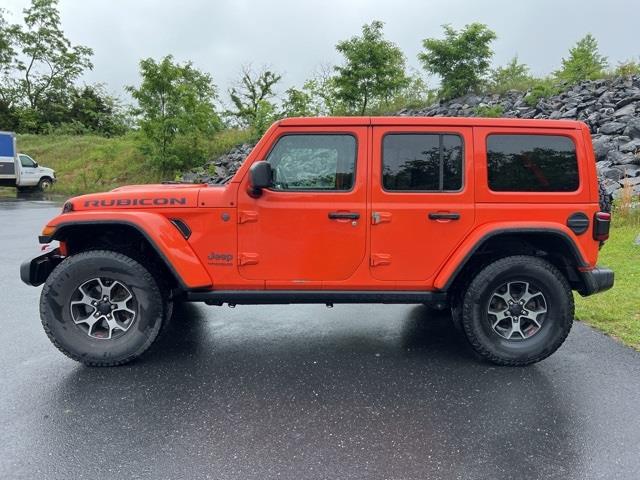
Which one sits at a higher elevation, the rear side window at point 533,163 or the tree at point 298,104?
the tree at point 298,104

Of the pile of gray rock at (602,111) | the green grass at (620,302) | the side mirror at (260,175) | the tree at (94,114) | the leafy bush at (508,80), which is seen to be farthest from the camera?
the tree at (94,114)

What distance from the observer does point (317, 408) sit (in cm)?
311

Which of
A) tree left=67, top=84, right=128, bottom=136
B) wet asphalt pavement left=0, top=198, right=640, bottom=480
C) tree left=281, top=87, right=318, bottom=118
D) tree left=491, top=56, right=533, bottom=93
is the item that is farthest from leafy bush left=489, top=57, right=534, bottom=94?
tree left=67, top=84, right=128, bottom=136

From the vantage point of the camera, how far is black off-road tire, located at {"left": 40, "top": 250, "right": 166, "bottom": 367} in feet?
12.0

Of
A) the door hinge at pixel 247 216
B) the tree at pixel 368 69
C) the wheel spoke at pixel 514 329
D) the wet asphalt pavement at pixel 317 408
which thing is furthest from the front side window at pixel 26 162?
the wheel spoke at pixel 514 329

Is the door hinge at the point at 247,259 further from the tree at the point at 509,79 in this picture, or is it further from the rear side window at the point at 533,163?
the tree at the point at 509,79

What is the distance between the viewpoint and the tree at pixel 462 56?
1942 centimetres

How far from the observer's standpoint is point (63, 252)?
3928 mm

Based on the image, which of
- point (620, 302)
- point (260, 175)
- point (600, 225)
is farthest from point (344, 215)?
point (620, 302)

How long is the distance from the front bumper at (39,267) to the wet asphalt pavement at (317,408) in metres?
0.64

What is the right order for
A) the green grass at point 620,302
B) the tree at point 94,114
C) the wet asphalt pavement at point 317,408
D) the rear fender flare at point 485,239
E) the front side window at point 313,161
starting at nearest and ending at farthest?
1. the wet asphalt pavement at point 317,408
2. the rear fender flare at point 485,239
3. the front side window at point 313,161
4. the green grass at point 620,302
5. the tree at point 94,114

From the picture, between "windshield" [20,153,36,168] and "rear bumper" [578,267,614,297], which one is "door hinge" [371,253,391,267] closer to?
"rear bumper" [578,267,614,297]

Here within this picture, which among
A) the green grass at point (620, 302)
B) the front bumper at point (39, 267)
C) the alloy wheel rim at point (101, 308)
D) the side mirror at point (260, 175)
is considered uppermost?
the side mirror at point (260, 175)

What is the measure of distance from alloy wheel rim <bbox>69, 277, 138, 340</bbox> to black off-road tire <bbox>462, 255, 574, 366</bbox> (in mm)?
2640
